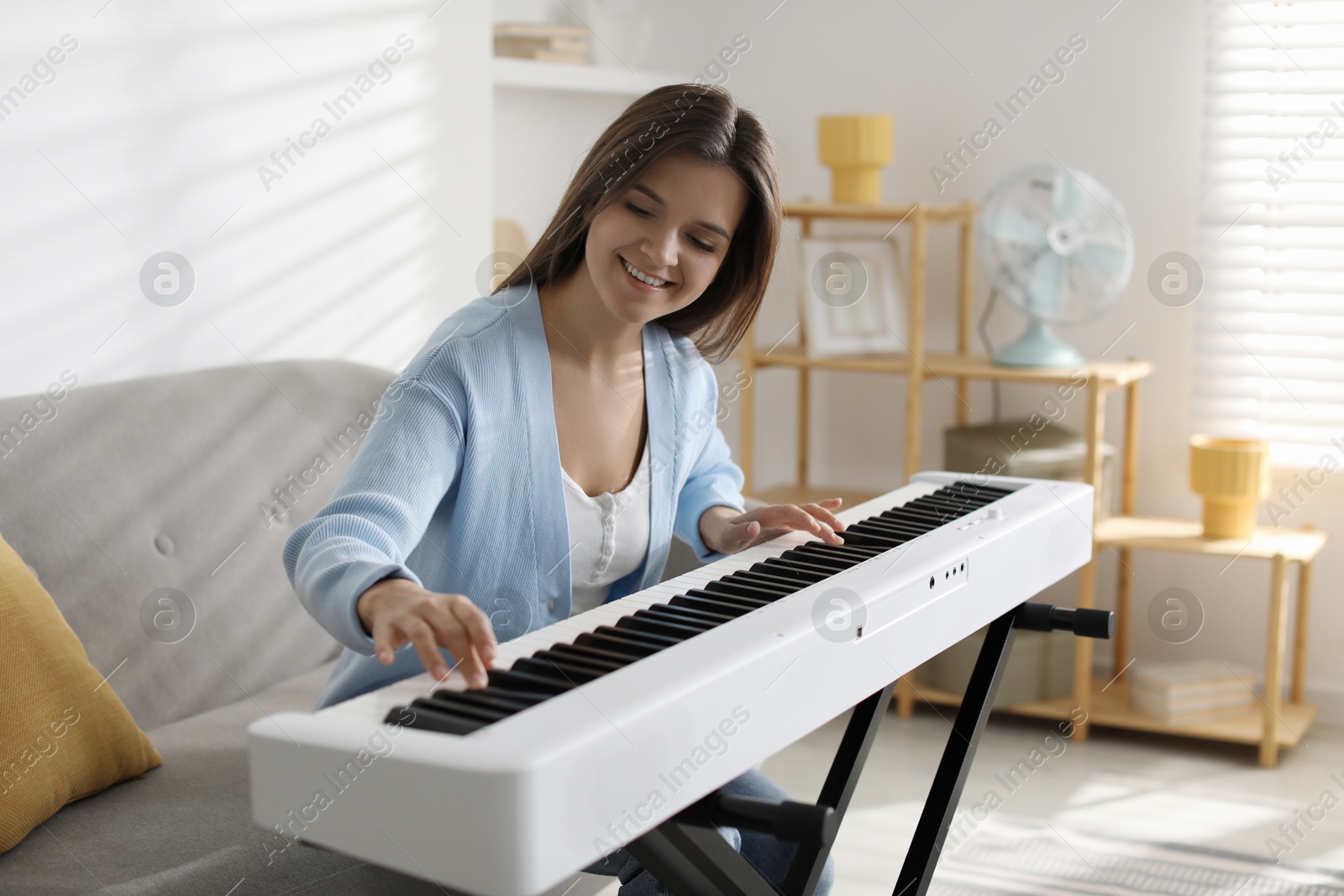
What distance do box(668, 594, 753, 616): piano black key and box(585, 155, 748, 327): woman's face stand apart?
1.39 ft

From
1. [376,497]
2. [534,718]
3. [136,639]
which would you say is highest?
[376,497]

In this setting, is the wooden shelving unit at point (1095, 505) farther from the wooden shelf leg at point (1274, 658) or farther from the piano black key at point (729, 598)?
the piano black key at point (729, 598)

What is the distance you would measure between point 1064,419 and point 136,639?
2428 mm

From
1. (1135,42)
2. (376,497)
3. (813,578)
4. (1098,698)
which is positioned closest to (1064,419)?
(1098,698)

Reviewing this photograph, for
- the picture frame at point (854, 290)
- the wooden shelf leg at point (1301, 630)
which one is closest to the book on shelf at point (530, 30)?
the picture frame at point (854, 290)

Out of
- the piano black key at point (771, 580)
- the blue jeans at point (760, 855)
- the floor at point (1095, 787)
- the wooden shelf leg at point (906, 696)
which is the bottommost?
the floor at point (1095, 787)

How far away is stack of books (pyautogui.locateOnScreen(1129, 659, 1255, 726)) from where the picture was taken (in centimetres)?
304

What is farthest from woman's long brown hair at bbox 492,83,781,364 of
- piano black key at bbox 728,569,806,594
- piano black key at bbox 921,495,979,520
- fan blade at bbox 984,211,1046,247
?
fan blade at bbox 984,211,1046,247

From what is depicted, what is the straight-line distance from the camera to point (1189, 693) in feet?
10.0

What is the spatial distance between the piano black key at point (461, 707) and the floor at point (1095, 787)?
1556 millimetres

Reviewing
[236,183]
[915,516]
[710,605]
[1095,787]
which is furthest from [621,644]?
[1095,787]

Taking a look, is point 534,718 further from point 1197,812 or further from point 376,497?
point 1197,812

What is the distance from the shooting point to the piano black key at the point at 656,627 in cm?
119

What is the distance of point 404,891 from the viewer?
1.56 meters
